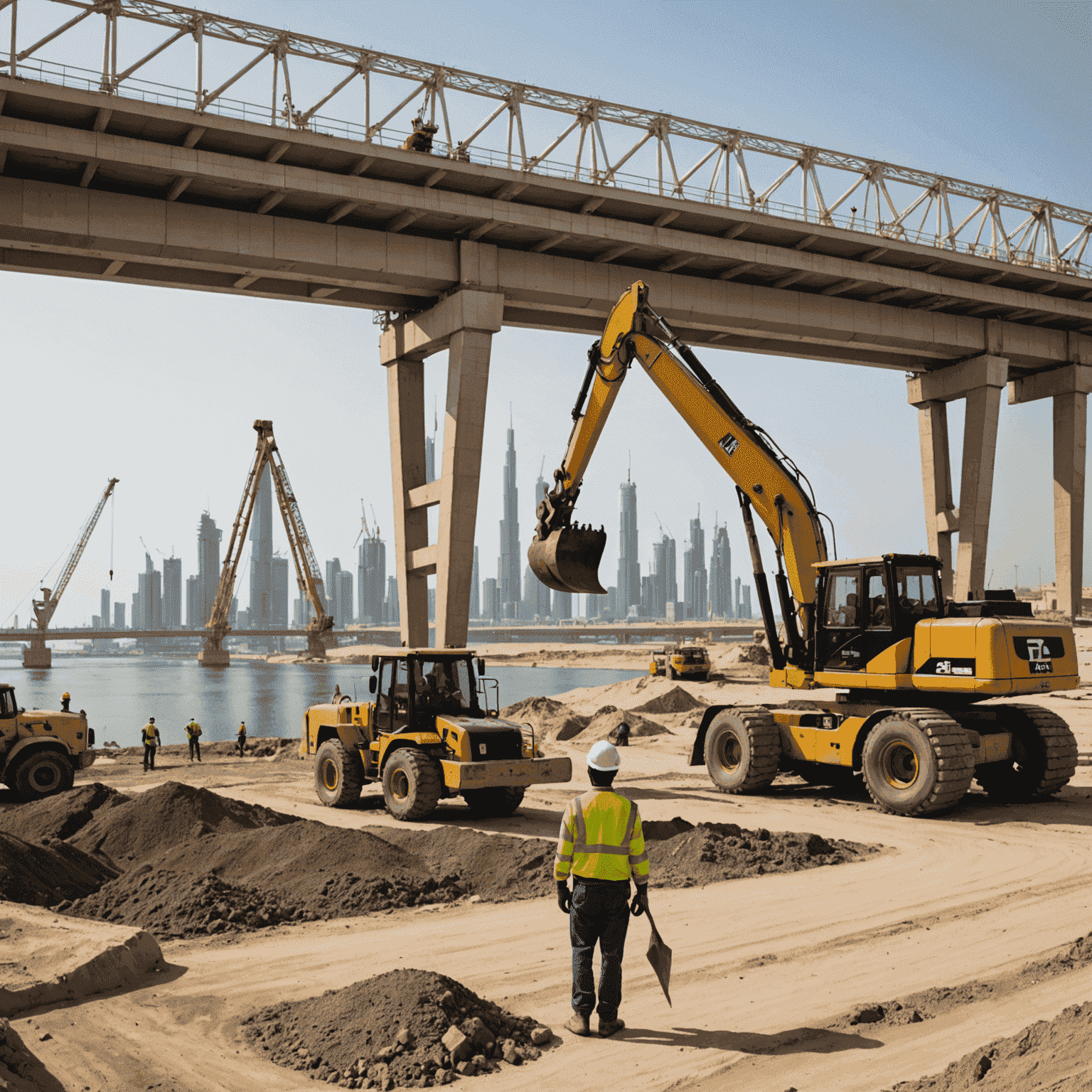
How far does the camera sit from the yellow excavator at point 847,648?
15258 millimetres

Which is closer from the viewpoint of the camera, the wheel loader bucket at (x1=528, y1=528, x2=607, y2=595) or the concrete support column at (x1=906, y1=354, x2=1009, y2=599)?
the wheel loader bucket at (x1=528, y1=528, x2=607, y2=595)

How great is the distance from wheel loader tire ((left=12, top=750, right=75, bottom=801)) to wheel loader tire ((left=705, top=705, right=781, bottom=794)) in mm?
11497

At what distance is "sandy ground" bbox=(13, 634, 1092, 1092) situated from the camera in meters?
6.20

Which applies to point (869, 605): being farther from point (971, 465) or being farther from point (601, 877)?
point (971, 465)

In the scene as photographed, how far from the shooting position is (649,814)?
54.6 ft

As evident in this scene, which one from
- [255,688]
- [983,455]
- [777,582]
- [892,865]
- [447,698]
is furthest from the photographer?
[255,688]

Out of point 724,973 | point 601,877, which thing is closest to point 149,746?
point 724,973

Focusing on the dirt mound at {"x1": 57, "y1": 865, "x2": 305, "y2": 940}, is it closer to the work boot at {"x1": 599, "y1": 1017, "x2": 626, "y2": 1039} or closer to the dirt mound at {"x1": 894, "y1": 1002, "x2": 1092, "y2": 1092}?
the work boot at {"x1": 599, "y1": 1017, "x2": 626, "y2": 1039}

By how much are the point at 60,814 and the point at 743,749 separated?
34.1 ft

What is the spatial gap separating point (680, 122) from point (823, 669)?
21728 mm

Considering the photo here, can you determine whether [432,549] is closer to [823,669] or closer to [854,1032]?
[823,669]

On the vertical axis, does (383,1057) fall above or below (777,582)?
below

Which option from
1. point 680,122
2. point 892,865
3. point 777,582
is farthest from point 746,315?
point 892,865

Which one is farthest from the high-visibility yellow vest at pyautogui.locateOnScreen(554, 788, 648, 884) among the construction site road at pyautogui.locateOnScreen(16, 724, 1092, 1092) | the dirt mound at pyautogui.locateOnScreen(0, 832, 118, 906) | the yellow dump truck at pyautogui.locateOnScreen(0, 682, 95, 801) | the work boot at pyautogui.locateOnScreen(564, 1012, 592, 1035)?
the yellow dump truck at pyautogui.locateOnScreen(0, 682, 95, 801)
